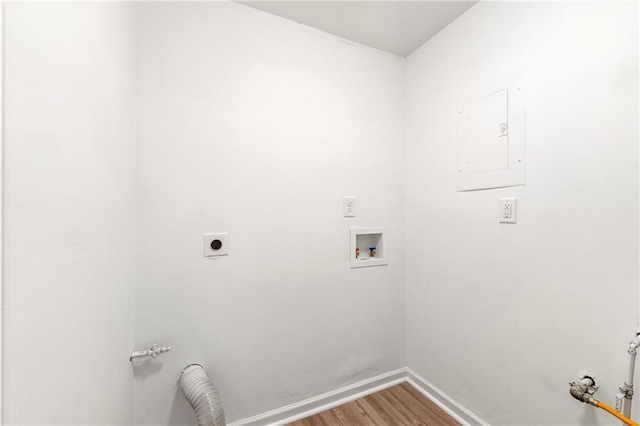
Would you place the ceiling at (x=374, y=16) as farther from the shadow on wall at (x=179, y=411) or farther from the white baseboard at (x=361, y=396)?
the white baseboard at (x=361, y=396)

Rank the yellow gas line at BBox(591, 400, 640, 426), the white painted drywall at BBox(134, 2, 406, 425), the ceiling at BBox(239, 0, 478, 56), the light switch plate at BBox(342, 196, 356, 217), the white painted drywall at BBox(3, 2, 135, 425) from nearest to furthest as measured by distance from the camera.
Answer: the white painted drywall at BBox(3, 2, 135, 425) → the yellow gas line at BBox(591, 400, 640, 426) → the white painted drywall at BBox(134, 2, 406, 425) → the ceiling at BBox(239, 0, 478, 56) → the light switch plate at BBox(342, 196, 356, 217)

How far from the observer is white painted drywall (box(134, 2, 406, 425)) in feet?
3.84

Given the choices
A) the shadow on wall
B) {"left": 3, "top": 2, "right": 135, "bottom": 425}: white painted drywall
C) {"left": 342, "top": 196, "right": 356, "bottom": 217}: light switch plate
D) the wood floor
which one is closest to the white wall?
the wood floor

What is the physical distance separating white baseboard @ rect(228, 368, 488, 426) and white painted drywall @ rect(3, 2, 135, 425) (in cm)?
77

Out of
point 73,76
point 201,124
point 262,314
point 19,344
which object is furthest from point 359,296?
point 73,76

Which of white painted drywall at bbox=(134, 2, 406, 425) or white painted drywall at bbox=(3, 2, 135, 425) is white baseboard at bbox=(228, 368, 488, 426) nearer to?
white painted drywall at bbox=(134, 2, 406, 425)

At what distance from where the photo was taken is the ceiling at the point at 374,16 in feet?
4.38

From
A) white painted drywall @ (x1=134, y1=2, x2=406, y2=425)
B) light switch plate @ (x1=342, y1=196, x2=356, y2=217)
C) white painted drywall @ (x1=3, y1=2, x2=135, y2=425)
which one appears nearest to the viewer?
white painted drywall @ (x1=3, y1=2, x2=135, y2=425)

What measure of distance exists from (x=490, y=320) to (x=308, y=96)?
154 centimetres

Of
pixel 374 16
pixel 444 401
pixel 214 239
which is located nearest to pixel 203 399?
pixel 214 239

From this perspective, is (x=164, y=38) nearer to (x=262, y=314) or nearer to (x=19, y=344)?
(x=19, y=344)

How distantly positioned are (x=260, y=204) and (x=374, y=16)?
121 cm

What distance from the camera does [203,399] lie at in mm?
1061

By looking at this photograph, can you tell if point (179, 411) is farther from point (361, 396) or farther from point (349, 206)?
point (349, 206)
